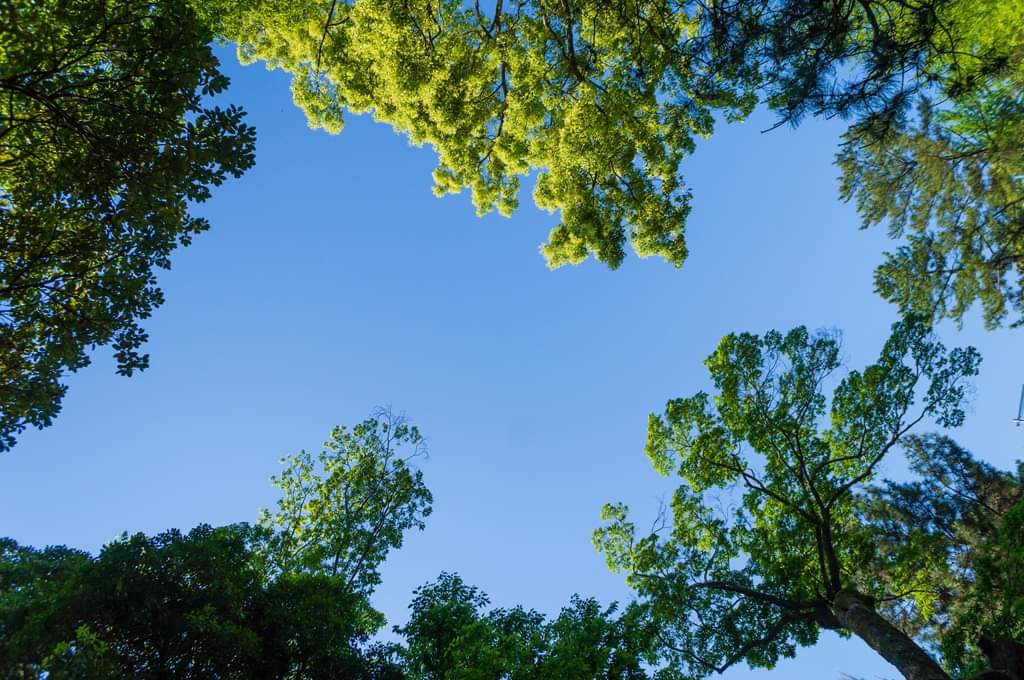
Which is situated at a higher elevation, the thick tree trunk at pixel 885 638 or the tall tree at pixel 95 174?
the tall tree at pixel 95 174

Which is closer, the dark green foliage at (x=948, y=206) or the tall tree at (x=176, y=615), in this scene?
the tall tree at (x=176, y=615)

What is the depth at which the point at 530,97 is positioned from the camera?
12398mm

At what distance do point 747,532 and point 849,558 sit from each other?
244 centimetres

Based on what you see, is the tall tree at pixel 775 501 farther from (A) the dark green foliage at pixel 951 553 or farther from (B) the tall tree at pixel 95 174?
(B) the tall tree at pixel 95 174

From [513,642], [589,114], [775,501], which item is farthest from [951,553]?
[589,114]

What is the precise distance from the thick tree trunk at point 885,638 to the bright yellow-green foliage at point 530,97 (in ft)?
27.5

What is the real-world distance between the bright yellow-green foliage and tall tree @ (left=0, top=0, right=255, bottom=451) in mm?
6321

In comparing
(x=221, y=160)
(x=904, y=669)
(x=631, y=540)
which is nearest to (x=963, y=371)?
(x=904, y=669)

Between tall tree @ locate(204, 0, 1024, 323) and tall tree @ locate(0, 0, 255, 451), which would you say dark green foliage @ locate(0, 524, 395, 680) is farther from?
tall tree @ locate(204, 0, 1024, 323)

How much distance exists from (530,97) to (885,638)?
13473mm

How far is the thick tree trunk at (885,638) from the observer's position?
7.68m

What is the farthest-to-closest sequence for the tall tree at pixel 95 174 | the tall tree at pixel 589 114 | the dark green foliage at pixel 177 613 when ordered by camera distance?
the tall tree at pixel 589 114 < the dark green foliage at pixel 177 613 < the tall tree at pixel 95 174

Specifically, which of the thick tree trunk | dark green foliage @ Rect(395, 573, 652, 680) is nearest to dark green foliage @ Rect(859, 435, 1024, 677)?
the thick tree trunk

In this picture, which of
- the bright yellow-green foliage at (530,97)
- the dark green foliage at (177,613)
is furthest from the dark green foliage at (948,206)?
the dark green foliage at (177,613)
